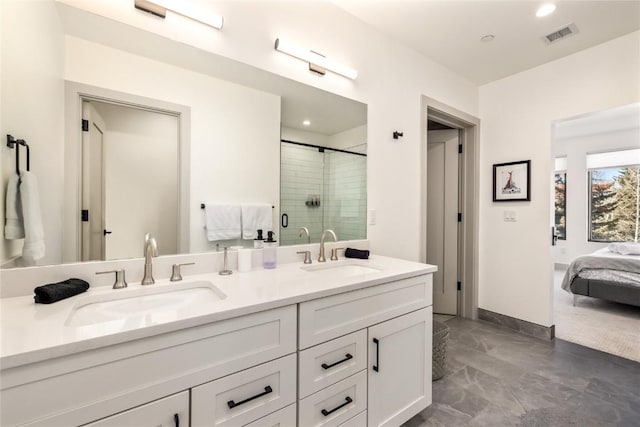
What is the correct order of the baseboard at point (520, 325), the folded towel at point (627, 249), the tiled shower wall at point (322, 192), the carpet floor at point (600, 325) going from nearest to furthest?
the tiled shower wall at point (322, 192) < the carpet floor at point (600, 325) < the baseboard at point (520, 325) < the folded towel at point (627, 249)

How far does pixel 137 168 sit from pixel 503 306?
3.35 meters

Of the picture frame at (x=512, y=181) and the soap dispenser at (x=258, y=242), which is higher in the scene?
the picture frame at (x=512, y=181)

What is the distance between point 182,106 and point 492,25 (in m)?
2.26

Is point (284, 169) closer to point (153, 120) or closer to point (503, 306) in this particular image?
point (153, 120)

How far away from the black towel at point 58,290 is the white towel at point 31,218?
0.45ft

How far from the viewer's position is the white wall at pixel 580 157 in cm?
468

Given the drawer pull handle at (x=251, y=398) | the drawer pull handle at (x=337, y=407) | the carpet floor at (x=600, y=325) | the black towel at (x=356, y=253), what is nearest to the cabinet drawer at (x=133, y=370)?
the drawer pull handle at (x=251, y=398)

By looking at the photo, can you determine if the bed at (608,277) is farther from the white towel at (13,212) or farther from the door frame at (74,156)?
the white towel at (13,212)

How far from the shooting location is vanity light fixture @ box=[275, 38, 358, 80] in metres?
1.66

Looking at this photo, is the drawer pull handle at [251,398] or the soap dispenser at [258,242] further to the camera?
the soap dispenser at [258,242]

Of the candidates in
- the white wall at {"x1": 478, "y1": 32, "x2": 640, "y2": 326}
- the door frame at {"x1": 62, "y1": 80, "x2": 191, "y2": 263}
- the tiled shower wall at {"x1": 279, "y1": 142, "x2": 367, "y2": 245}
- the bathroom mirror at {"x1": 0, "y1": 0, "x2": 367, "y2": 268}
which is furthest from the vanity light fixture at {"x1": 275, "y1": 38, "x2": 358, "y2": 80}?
the white wall at {"x1": 478, "y1": 32, "x2": 640, "y2": 326}

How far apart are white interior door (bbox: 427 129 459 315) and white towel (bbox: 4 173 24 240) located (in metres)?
3.29

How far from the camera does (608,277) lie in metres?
3.29

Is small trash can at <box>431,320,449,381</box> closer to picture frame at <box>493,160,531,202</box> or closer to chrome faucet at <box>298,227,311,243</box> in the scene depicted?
chrome faucet at <box>298,227,311,243</box>
